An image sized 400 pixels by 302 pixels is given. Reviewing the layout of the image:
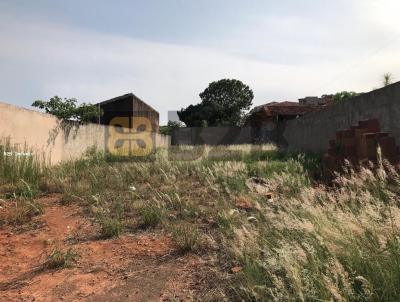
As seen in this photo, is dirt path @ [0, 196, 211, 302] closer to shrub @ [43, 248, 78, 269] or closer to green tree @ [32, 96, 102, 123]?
shrub @ [43, 248, 78, 269]

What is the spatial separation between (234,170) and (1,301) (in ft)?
18.5

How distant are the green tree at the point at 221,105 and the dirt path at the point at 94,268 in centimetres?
3795

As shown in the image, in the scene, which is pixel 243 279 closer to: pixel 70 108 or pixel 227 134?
pixel 70 108

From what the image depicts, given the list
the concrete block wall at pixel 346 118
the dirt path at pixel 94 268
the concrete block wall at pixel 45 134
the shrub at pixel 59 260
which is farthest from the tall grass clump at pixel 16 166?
the concrete block wall at pixel 346 118

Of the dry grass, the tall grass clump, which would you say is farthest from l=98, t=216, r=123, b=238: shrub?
the tall grass clump

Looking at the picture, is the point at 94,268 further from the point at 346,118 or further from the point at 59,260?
the point at 346,118

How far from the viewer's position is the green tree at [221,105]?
43.6 meters

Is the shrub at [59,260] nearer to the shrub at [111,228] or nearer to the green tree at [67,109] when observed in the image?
the shrub at [111,228]

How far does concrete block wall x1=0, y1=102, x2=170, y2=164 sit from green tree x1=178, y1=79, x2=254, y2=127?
29.2 meters

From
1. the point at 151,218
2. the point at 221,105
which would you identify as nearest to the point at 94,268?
the point at 151,218

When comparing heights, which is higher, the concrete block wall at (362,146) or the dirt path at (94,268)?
the concrete block wall at (362,146)

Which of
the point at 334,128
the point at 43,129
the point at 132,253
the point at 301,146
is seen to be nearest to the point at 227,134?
the point at 301,146

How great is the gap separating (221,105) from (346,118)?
34.2 meters

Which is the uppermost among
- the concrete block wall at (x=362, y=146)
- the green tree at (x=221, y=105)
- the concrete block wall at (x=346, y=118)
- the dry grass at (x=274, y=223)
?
the green tree at (x=221, y=105)
